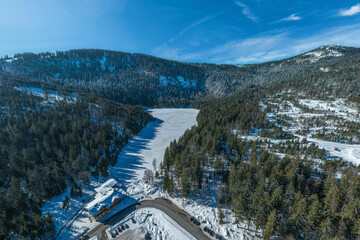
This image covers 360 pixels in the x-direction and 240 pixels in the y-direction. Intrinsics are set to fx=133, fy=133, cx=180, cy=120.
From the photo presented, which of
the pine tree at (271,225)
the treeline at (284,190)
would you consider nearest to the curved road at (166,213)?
the treeline at (284,190)

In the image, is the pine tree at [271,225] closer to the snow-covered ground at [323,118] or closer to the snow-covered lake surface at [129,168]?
the snow-covered lake surface at [129,168]

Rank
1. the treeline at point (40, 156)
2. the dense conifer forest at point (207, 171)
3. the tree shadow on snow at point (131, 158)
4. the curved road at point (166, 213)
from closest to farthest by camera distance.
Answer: the dense conifer forest at point (207, 171) < the curved road at point (166, 213) < the treeline at point (40, 156) < the tree shadow on snow at point (131, 158)

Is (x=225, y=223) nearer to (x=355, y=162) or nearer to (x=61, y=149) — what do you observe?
(x=355, y=162)

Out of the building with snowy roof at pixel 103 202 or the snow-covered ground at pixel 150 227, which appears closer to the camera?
the snow-covered ground at pixel 150 227

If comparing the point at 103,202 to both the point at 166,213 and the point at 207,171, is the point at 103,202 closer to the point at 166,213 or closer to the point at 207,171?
the point at 166,213

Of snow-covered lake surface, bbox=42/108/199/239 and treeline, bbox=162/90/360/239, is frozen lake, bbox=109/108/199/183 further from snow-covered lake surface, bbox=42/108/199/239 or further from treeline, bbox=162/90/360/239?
treeline, bbox=162/90/360/239

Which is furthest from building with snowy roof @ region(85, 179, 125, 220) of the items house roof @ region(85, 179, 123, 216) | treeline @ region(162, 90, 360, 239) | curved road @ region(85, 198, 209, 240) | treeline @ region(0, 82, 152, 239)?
treeline @ region(162, 90, 360, 239)

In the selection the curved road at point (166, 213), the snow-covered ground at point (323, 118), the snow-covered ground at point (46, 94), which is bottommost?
the curved road at point (166, 213)
